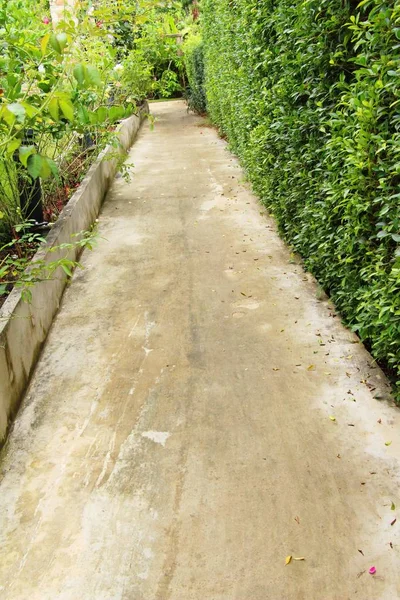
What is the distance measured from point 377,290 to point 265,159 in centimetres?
305

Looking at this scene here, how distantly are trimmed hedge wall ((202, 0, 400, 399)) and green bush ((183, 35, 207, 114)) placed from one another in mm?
9950

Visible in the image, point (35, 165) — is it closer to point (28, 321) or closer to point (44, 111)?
point (28, 321)

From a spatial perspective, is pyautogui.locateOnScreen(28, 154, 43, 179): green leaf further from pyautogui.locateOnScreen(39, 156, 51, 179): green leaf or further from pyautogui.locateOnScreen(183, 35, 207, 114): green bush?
pyautogui.locateOnScreen(183, 35, 207, 114): green bush

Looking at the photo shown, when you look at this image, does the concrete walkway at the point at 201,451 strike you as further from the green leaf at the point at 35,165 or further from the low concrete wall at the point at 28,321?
the green leaf at the point at 35,165

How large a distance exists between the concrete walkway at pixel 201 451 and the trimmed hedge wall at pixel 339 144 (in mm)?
458

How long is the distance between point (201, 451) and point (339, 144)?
200 cm

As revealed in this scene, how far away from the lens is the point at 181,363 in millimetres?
3594

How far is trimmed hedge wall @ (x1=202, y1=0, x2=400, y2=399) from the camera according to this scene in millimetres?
2798

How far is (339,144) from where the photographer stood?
3.33m

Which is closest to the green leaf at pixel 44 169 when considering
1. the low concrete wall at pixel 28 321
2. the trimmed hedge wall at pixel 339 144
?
the low concrete wall at pixel 28 321

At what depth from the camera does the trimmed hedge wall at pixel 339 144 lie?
9.18 feet

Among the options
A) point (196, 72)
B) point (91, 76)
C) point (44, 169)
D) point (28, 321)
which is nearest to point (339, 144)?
point (91, 76)

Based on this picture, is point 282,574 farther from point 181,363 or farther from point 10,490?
point 181,363

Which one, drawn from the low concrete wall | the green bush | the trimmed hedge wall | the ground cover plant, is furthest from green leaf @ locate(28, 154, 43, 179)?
the green bush
